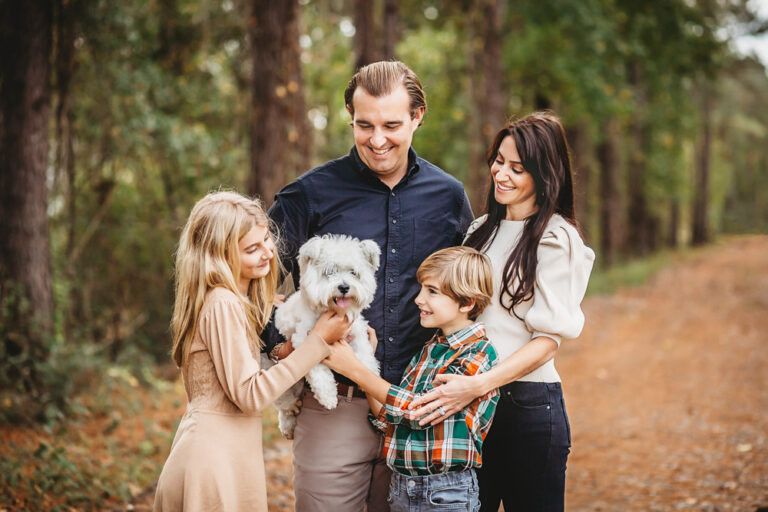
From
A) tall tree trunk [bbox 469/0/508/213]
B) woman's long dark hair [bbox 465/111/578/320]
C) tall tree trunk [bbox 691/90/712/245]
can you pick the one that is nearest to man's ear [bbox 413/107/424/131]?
woman's long dark hair [bbox 465/111/578/320]

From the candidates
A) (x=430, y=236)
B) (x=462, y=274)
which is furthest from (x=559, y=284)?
(x=430, y=236)

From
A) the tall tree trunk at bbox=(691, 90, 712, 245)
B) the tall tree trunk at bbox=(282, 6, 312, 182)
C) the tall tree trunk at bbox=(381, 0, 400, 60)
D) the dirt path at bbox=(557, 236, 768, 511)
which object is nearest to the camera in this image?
the dirt path at bbox=(557, 236, 768, 511)

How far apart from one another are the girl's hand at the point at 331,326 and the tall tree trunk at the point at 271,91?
218 inches

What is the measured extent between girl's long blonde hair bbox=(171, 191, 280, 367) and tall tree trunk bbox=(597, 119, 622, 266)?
67.9 feet

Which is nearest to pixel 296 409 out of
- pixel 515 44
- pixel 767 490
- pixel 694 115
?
pixel 767 490

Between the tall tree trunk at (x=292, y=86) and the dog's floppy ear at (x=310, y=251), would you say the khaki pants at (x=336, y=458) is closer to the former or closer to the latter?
the dog's floppy ear at (x=310, y=251)

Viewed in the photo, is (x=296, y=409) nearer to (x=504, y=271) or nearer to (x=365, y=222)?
(x=365, y=222)

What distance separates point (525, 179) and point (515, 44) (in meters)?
14.3

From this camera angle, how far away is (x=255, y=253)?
3.13m

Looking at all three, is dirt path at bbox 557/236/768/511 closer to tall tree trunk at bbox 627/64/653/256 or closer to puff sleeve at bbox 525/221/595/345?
puff sleeve at bbox 525/221/595/345

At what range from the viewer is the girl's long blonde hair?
3.01 m

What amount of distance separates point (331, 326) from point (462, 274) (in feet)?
2.13

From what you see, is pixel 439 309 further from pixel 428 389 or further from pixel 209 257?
pixel 209 257

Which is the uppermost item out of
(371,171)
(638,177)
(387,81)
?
(638,177)
